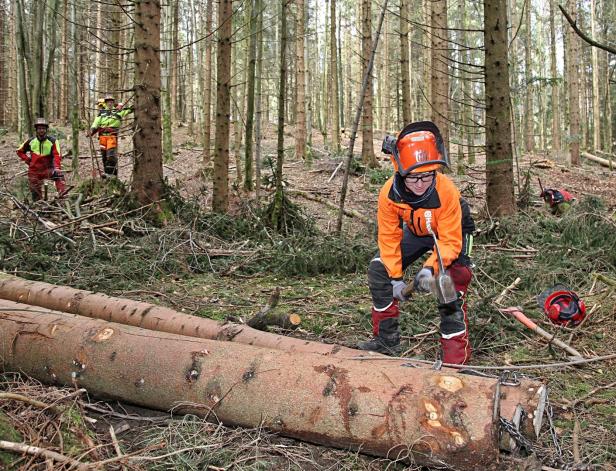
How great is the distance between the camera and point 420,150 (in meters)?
3.30

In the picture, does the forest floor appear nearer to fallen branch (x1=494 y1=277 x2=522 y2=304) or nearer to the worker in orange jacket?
fallen branch (x1=494 y1=277 x2=522 y2=304)

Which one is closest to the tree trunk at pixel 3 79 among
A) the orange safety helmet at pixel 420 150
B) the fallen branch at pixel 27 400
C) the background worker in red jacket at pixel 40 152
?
the background worker in red jacket at pixel 40 152

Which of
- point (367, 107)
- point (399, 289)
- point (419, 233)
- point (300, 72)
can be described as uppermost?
point (300, 72)

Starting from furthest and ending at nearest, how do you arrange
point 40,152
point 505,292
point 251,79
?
point 40,152, point 251,79, point 505,292

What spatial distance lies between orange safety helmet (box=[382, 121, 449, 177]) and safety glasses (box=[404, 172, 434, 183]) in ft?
0.12

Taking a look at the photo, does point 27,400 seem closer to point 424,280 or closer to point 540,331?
point 424,280

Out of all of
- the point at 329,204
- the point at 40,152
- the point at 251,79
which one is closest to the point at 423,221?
the point at 251,79

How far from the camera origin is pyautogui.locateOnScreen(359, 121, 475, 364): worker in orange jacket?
3330 mm

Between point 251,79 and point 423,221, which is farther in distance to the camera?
point 251,79

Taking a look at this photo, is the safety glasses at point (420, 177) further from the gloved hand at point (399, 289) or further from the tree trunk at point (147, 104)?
the tree trunk at point (147, 104)

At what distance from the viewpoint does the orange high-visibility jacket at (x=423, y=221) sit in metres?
3.40

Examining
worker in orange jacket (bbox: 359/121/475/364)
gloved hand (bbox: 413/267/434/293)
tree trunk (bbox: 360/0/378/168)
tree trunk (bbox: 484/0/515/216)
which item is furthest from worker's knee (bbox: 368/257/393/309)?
tree trunk (bbox: 360/0/378/168)

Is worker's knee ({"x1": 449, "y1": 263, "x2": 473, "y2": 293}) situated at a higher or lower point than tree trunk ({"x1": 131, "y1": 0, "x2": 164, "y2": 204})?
lower

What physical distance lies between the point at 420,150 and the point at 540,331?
162 centimetres
